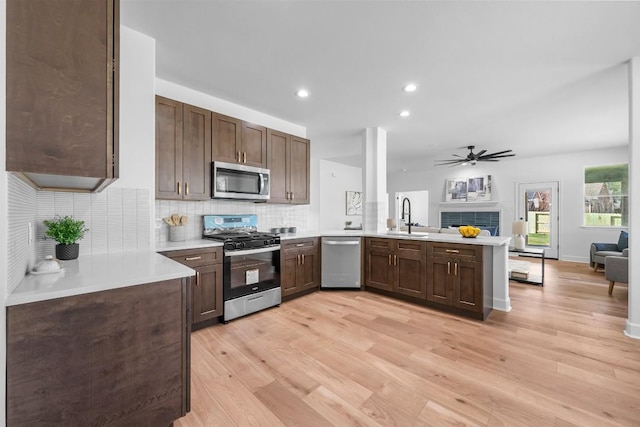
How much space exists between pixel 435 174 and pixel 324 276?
5947 millimetres

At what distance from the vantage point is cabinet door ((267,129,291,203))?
143 inches

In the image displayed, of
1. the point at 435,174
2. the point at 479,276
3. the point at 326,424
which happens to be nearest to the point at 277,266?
the point at 326,424

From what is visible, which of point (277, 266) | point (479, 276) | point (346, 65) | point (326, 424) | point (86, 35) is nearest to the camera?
point (86, 35)

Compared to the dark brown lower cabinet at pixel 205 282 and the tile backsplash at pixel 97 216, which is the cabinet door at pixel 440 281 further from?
the tile backsplash at pixel 97 216

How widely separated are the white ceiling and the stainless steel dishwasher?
1847mm

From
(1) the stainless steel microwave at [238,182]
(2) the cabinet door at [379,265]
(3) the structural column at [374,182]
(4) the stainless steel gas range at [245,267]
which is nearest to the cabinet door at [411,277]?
(2) the cabinet door at [379,265]

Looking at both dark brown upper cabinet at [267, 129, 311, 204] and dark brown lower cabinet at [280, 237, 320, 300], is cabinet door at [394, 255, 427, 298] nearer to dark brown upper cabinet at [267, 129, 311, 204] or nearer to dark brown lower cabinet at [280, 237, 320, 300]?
dark brown lower cabinet at [280, 237, 320, 300]

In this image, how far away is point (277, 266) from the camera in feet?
10.7

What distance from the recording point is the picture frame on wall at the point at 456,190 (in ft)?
25.2

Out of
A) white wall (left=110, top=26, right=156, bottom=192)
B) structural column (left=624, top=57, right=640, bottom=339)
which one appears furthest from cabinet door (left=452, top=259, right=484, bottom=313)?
white wall (left=110, top=26, right=156, bottom=192)

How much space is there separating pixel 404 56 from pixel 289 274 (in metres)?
2.70

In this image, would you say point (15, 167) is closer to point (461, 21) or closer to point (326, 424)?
point (326, 424)

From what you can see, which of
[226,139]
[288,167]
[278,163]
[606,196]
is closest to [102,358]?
[226,139]

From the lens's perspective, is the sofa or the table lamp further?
the sofa
